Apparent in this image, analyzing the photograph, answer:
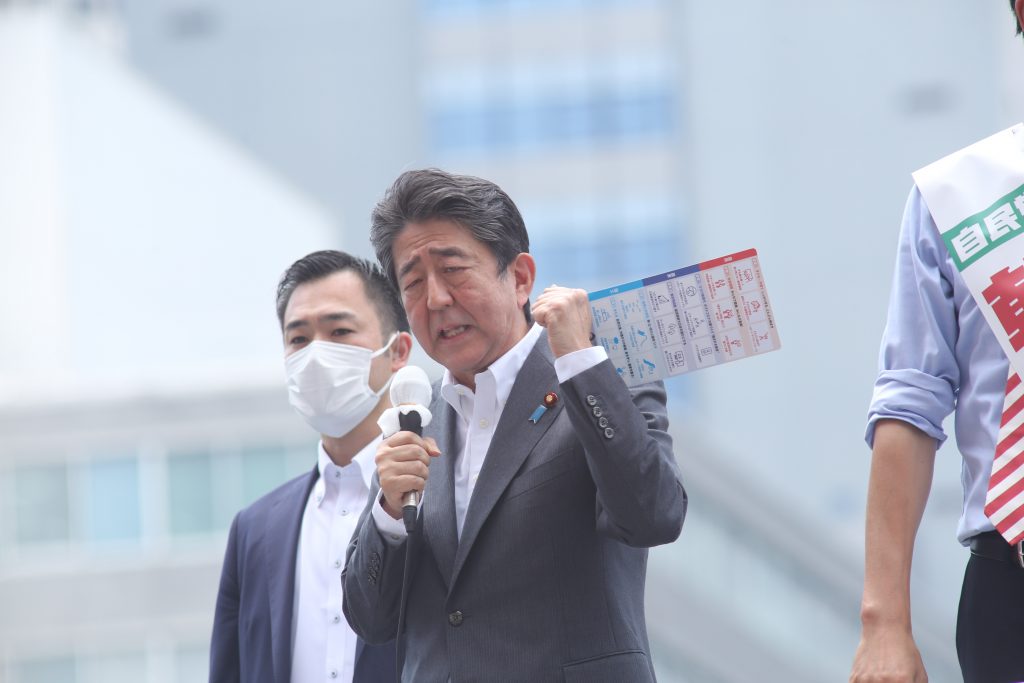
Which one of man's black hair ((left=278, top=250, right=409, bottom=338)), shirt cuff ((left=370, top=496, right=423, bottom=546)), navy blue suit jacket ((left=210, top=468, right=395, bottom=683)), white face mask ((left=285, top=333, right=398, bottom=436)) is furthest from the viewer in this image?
man's black hair ((left=278, top=250, right=409, bottom=338))

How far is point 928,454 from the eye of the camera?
221 cm

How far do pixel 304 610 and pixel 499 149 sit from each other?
137ft

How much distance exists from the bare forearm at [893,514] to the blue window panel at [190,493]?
84.9 ft

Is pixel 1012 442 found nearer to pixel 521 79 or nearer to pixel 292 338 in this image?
pixel 292 338

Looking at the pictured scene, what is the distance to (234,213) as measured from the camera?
3891 centimetres

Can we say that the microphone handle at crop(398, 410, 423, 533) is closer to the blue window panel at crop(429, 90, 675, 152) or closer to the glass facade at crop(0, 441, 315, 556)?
the glass facade at crop(0, 441, 315, 556)

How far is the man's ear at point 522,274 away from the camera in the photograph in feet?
9.16

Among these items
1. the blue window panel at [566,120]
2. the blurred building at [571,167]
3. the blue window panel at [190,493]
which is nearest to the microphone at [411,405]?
the blue window panel at [190,493]

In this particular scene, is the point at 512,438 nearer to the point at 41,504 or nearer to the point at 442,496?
the point at 442,496

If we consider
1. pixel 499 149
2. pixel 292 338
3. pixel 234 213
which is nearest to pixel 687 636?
pixel 234 213

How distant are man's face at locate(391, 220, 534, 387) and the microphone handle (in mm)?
114

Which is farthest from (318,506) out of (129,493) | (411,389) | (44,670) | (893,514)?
(44,670)

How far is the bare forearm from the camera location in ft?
6.99

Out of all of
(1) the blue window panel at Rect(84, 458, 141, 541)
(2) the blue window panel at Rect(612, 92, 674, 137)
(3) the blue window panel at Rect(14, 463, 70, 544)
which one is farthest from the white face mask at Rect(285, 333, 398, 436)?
(2) the blue window panel at Rect(612, 92, 674, 137)
